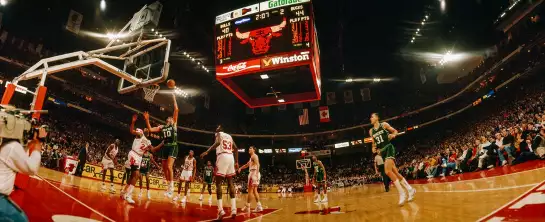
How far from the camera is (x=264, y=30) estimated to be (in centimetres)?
1330

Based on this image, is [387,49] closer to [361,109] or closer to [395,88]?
[395,88]

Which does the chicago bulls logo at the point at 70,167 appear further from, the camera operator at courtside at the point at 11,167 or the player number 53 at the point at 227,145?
the camera operator at courtside at the point at 11,167

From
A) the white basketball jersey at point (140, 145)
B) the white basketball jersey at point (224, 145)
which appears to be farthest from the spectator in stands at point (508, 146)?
the white basketball jersey at point (140, 145)

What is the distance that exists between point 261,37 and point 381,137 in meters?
8.02

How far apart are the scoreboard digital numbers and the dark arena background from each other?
0.22 feet

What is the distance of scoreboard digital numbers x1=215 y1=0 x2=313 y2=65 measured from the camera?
503 inches

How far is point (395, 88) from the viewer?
38375 millimetres

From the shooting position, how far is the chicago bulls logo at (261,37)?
13.0 metres

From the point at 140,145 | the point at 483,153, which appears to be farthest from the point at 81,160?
the point at 483,153

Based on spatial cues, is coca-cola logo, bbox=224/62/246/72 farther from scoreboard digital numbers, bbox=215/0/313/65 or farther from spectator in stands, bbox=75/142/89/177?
spectator in stands, bbox=75/142/89/177

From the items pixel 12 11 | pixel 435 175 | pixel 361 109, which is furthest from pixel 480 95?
pixel 12 11

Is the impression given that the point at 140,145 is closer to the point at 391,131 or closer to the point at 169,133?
the point at 169,133

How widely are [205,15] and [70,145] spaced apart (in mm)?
16057

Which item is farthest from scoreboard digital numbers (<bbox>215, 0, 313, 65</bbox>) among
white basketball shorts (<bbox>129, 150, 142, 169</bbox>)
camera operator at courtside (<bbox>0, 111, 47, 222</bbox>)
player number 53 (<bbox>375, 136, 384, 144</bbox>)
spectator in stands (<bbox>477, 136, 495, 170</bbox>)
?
camera operator at courtside (<bbox>0, 111, 47, 222</bbox>)
